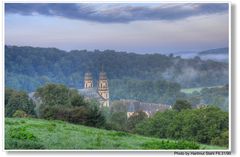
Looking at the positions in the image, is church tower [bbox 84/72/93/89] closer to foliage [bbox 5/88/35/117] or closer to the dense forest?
the dense forest

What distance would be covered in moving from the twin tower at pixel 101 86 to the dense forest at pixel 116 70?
0.13ft

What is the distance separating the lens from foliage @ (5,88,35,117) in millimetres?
12016

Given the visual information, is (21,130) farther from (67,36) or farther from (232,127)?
(232,127)

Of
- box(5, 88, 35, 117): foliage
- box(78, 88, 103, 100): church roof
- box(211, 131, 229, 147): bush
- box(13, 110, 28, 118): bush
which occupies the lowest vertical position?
box(211, 131, 229, 147): bush

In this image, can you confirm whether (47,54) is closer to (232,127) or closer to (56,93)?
(56,93)

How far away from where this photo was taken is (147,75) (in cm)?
1204

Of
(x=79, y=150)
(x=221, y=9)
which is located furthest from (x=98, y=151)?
(x=221, y=9)

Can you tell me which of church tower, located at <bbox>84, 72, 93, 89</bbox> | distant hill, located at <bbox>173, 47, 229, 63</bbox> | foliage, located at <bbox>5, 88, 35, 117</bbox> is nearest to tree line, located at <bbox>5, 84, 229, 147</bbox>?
foliage, located at <bbox>5, 88, 35, 117</bbox>

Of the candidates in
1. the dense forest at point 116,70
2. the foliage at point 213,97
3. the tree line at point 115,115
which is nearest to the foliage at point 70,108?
the tree line at point 115,115

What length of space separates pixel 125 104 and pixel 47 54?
813 millimetres

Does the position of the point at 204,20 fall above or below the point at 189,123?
above

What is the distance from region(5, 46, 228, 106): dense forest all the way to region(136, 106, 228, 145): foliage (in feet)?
0.42

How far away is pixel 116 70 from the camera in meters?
12.0

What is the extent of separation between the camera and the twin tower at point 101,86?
12053 mm
